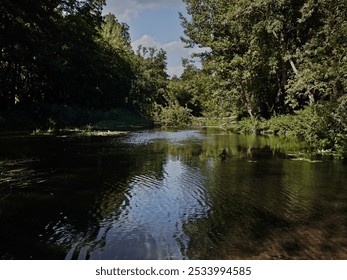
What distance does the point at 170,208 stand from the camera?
27.5ft

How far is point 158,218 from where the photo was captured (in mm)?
7625

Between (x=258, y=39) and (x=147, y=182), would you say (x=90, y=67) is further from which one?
(x=147, y=182)

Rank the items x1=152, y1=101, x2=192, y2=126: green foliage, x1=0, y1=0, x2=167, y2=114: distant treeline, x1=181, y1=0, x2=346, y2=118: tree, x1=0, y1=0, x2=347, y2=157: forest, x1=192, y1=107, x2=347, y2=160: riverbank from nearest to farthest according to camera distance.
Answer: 1. x1=192, y1=107, x2=347, y2=160: riverbank
2. x1=0, y1=0, x2=347, y2=157: forest
3. x1=181, y1=0, x2=346, y2=118: tree
4. x1=0, y1=0, x2=167, y2=114: distant treeline
5. x1=152, y1=101, x2=192, y2=126: green foliage

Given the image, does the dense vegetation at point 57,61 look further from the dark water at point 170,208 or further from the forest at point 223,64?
the dark water at point 170,208

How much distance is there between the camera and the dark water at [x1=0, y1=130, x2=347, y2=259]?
5.95 m

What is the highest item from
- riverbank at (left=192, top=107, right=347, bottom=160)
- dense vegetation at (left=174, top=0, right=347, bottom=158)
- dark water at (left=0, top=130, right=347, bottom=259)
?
dense vegetation at (left=174, top=0, right=347, bottom=158)

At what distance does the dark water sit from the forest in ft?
25.5

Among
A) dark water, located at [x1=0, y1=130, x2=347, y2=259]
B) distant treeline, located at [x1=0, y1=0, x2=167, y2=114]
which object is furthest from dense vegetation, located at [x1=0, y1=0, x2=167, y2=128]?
dark water, located at [x1=0, y1=130, x2=347, y2=259]

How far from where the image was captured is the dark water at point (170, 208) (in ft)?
19.5

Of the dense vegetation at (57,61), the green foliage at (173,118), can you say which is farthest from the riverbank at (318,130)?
the dense vegetation at (57,61)

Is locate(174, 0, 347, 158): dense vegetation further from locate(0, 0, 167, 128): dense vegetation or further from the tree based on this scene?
locate(0, 0, 167, 128): dense vegetation

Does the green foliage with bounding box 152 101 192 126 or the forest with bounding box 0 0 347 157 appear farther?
the green foliage with bounding box 152 101 192 126

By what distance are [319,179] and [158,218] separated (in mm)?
6284
